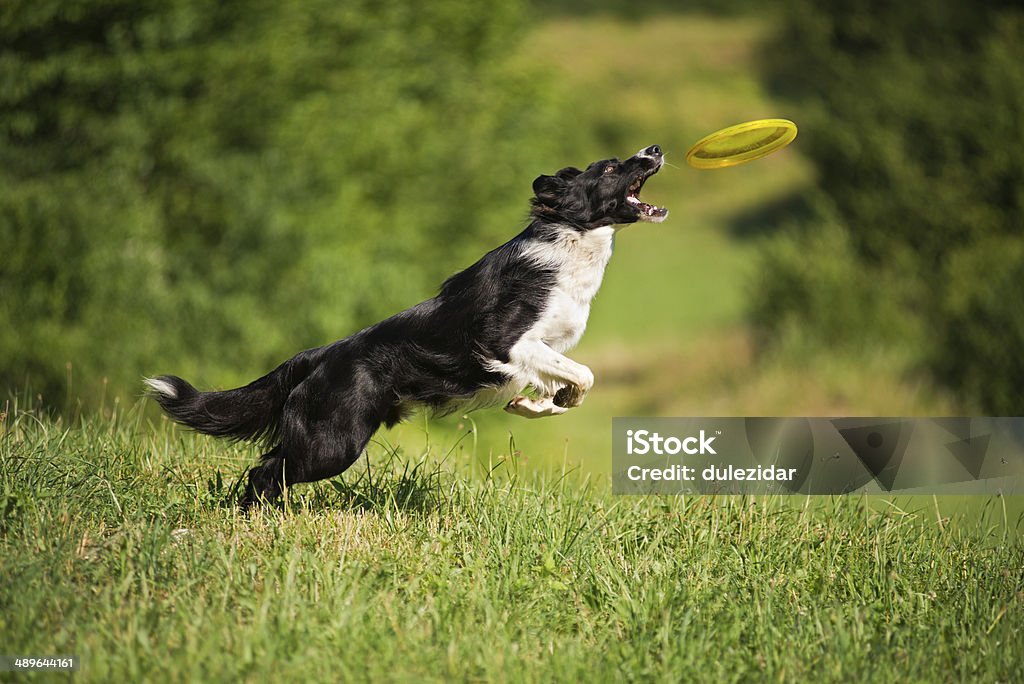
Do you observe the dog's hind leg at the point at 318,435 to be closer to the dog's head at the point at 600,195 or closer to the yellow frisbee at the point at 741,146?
the dog's head at the point at 600,195

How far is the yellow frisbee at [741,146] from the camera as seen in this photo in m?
6.51

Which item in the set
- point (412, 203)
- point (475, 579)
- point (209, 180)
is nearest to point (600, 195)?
point (475, 579)

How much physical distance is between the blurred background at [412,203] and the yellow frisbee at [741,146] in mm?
2107

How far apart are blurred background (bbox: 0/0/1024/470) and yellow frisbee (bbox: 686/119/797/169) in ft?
6.91

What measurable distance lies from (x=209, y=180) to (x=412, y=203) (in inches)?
205

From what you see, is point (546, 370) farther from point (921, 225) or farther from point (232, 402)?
point (921, 225)

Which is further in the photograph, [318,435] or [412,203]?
[412,203]

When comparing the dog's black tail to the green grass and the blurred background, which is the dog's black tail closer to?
the green grass

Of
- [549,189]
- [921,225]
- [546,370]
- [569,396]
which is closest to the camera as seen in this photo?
[546,370]

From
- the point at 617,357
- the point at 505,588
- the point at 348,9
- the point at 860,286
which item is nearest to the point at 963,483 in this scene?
the point at 505,588

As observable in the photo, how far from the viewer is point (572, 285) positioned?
5.79m

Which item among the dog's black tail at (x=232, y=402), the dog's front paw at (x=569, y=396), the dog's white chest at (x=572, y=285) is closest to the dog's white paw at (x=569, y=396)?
the dog's front paw at (x=569, y=396)

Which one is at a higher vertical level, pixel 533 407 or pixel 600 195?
pixel 600 195

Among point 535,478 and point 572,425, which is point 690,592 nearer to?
point 535,478
